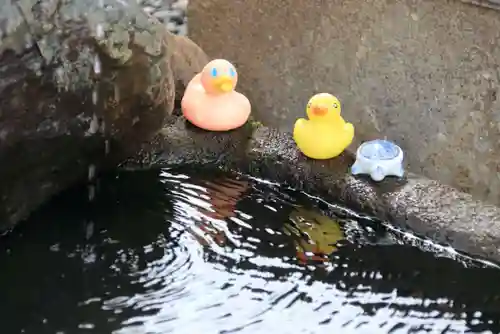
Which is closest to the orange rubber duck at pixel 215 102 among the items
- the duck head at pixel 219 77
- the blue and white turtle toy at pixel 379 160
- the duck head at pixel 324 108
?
the duck head at pixel 219 77

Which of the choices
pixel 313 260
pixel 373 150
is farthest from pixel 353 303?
pixel 373 150

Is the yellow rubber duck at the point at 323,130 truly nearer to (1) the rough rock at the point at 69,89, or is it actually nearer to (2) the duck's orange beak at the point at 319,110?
(2) the duck's orange beak at the point at 319,110

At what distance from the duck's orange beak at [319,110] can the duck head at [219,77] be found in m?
0.51

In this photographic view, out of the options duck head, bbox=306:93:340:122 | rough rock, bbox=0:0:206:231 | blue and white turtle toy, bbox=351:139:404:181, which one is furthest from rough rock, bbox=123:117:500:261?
rough rock, bbox=0:0:206:231

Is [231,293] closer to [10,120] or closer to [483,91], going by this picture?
[10,120]

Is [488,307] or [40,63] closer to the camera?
[488,307]

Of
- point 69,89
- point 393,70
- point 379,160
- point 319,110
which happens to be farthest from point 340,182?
point 69,89

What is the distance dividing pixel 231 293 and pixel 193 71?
1.78m

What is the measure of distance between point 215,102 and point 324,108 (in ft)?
2.09

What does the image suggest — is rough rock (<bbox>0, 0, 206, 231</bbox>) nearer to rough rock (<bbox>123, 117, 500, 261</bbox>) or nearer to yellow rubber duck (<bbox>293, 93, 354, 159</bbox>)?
rough rock (<bbox>123, 117, 500, 261</bbox>)

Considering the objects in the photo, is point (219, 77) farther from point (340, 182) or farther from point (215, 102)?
point (340, 182)

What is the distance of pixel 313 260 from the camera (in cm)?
310

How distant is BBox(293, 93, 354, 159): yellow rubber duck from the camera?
3.54m

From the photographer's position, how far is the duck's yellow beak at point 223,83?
150 inches
